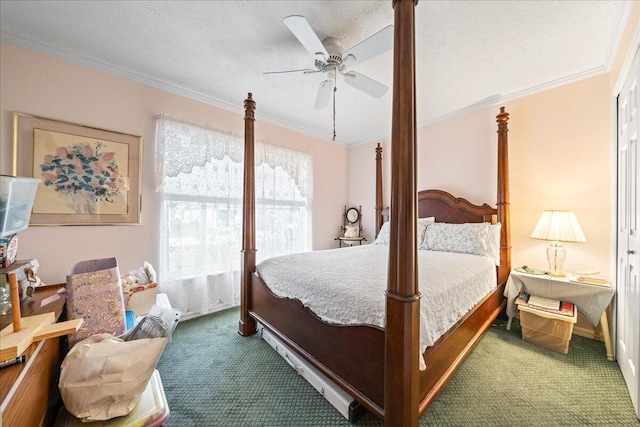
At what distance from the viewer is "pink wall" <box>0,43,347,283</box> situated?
1.95m

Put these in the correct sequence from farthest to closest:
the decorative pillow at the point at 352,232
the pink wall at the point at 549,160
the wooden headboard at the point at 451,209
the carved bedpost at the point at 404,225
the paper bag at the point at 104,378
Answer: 1. the decorative pillow at the point at 352,232
2. the wooden headboard at the point at 451,209
3. the pink wall at the point at 549,160
4. the carved bedpost at the point at 404,225
5. the paper bag at the point at 104,378

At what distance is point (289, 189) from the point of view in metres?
3.75

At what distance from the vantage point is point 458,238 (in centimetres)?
276

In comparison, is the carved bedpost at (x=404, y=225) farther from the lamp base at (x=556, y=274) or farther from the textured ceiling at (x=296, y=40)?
the lamp base at (x=556, y=274)

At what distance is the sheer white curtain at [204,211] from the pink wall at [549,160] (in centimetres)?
245

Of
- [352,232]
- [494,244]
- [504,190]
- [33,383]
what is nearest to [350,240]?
[352,232]

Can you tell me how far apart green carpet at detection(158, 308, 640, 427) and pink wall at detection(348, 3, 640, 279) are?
3.20 feet

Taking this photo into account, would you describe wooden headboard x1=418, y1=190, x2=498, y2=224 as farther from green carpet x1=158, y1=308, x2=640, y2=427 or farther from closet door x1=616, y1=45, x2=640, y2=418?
green carpet x1=158, y1=308, x2=640, y2=427

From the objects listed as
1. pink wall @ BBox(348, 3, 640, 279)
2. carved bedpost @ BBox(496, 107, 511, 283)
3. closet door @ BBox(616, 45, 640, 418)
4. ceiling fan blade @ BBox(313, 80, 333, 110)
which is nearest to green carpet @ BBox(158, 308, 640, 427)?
closet door @ BBox(616, 45, 640, 418)

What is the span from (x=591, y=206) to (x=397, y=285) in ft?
8.26

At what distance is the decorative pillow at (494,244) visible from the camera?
8.47ft

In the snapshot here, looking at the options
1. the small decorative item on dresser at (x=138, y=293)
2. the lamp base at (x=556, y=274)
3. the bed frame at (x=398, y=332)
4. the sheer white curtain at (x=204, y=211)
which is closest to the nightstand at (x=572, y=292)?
the lamp base at (x=556, y=274)

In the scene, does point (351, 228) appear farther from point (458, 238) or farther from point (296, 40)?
point (296, 40)

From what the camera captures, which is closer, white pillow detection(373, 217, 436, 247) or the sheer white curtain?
the sheer white curtain
